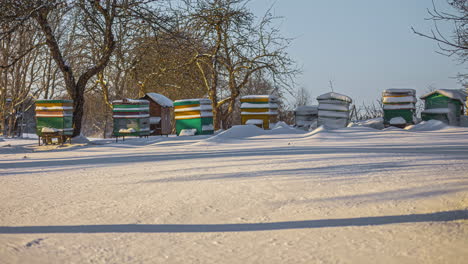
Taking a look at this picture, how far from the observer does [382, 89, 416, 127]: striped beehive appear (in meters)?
14.0

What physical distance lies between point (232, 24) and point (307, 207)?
13907 millimetres

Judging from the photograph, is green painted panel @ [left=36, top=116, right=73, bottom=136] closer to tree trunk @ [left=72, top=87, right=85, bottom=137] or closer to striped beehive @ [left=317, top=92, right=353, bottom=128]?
tree trunk @ [left=72, top=87, right=85, bottom=137]

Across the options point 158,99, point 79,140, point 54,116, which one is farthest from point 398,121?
point 54,116

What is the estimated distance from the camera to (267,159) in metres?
6.08

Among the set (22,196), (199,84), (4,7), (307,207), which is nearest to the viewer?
(307,207)

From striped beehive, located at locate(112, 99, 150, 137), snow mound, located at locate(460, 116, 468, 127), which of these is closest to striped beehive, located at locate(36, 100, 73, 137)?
striped beehive, located at locate(112, 99, 150, 137)

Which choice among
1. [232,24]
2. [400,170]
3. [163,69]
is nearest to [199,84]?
[163,69]

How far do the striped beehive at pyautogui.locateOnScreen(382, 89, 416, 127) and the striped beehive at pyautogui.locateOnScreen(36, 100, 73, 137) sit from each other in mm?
10041

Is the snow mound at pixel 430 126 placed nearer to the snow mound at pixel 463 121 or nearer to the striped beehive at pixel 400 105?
the striped beehive at pixel 400 105

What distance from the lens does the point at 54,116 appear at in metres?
10.7

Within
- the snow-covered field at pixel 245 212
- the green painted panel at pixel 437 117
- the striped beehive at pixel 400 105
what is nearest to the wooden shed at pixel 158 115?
the striped beehive at pixel 400 105

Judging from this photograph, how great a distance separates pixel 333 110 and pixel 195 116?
195 inches

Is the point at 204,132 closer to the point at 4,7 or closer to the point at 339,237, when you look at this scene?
the point at 4,7

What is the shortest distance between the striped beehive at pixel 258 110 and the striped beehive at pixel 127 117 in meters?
4.34
